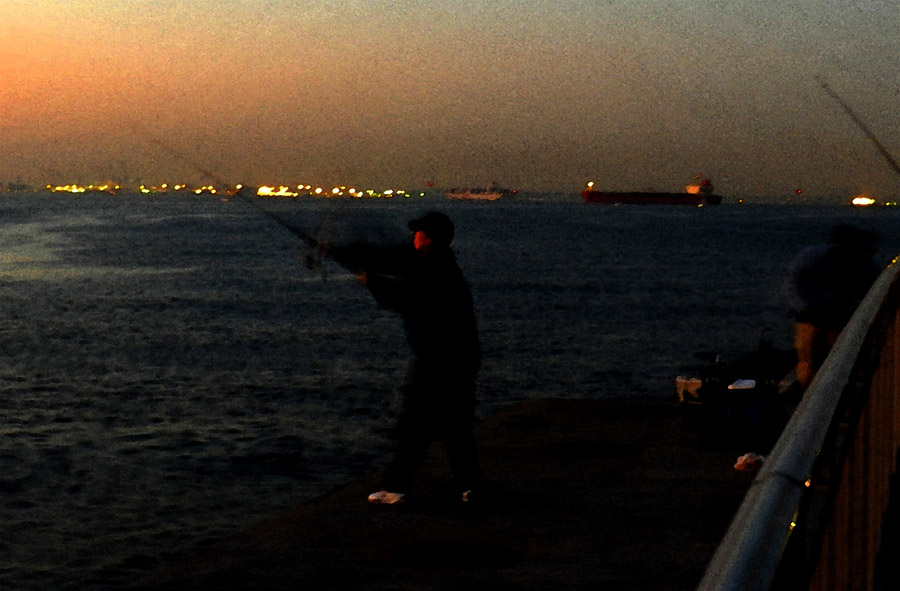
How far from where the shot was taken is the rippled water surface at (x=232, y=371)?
38.4ft

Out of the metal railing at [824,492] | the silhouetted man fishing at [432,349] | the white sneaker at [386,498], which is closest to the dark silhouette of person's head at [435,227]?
the silhouetted man fishing at [432,349]

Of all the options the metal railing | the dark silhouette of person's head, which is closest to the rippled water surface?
the dark silhouette of person's head

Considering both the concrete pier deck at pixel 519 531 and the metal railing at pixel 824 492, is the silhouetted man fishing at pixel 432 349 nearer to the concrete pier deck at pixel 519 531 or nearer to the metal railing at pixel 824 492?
the concrete pier deck at pixel 519 531

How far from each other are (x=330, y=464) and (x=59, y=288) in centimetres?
4250

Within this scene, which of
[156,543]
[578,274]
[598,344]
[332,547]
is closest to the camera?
[332,547]

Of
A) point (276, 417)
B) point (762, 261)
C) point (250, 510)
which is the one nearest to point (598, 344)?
point (276, 417)

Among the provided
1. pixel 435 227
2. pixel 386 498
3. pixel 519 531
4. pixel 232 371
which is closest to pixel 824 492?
pixel 519 531

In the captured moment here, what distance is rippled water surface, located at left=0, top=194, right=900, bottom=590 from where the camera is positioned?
11695 mm

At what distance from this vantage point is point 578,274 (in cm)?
7075

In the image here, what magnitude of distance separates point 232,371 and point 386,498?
19363 mm

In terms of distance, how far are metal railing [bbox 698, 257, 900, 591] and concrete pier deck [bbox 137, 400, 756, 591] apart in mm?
1825

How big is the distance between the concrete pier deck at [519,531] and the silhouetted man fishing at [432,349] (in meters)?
0.24

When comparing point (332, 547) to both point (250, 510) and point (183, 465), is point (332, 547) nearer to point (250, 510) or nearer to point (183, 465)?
point (250, 510)

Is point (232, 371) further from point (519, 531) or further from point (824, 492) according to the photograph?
point (824, 492)
